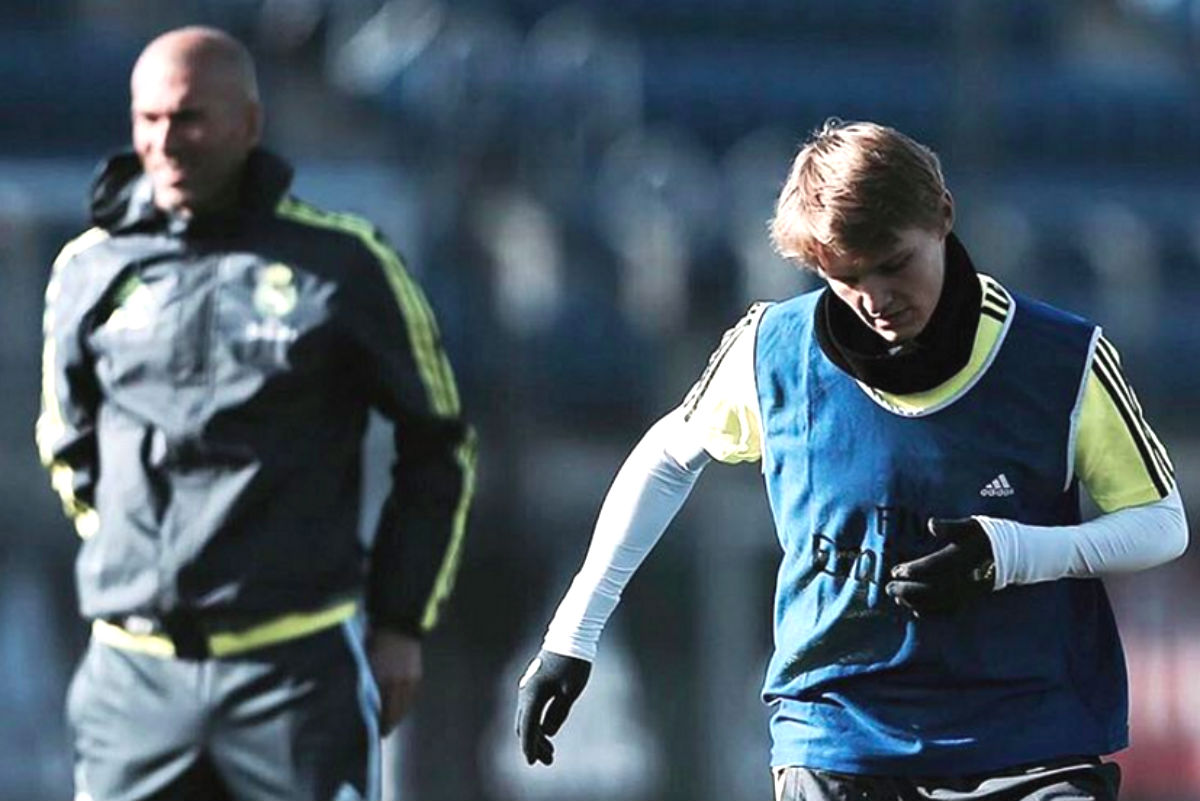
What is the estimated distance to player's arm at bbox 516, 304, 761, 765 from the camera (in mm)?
4223

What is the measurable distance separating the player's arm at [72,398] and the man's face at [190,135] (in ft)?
0.81

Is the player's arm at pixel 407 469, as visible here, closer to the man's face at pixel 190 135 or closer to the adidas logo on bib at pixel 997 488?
the man's face at pixel 190 135

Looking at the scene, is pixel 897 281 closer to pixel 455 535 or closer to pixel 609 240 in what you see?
pixel 455 535

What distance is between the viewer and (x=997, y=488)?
3943 mm

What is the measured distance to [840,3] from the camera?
1911cm

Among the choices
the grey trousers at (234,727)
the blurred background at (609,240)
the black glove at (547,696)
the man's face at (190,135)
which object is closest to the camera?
→ the black glove at (547,696)

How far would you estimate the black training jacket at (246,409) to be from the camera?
16.9 ft

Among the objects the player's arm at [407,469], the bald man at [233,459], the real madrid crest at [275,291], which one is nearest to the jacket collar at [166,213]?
the bald man at [233,459]

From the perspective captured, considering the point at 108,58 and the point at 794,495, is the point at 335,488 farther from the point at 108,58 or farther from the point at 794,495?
the point at 108,58

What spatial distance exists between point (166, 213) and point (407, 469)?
694mm

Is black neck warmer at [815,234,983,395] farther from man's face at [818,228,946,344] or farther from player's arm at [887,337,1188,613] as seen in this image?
player's arm at [887,337,1188,613]

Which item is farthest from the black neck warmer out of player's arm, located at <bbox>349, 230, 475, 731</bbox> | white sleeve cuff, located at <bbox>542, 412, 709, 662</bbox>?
player's arm, located at <bbox>349, 230, 475, 731</bbox>

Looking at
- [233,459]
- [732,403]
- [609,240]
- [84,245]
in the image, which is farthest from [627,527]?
[609,240]

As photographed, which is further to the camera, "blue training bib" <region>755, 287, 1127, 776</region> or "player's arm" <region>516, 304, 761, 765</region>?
"player's arm" <region>516, 304, 761, 765</region>
